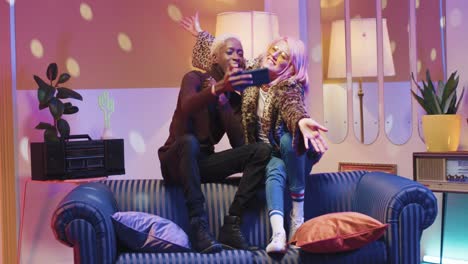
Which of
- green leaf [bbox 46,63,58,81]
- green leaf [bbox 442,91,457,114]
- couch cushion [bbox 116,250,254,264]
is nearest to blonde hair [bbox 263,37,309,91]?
couch cushion [bbox 116,250,254,264]

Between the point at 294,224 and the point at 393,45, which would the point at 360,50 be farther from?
the point at 294,224

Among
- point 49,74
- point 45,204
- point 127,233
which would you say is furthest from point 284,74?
point 45,204

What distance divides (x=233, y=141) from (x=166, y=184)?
1.19ft

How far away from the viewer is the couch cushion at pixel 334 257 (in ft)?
8.22

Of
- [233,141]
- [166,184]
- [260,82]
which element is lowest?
[166,184]

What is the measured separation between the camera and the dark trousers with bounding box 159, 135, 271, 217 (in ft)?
9.06

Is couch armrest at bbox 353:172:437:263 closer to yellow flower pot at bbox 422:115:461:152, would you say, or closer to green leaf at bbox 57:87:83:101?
yellow flower pot at bbox 422:115:461:152

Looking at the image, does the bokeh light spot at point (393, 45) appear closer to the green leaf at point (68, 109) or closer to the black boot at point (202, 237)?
the black boot at point (202, 237)

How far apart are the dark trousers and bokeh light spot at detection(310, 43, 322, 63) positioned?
1495mm

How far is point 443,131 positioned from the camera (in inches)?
134

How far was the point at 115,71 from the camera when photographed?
4.21 meters

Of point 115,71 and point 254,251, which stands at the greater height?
point 115,71

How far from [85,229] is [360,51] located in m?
2.28

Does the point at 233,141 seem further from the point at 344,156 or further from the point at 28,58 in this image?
the point at 28,58
